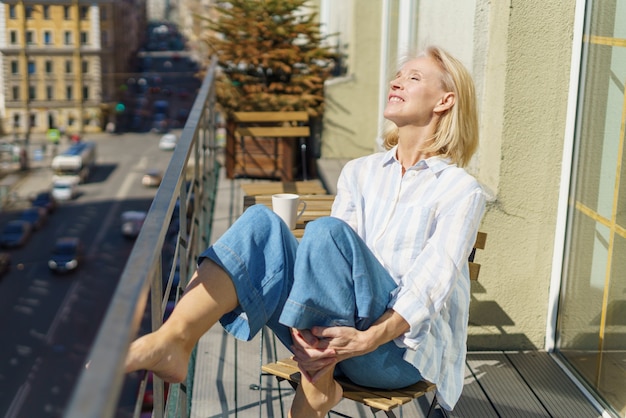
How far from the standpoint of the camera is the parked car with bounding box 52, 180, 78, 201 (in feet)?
175

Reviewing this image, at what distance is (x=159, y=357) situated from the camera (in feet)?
5.62

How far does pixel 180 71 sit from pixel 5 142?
2966 centimetres

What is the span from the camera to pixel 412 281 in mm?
2000

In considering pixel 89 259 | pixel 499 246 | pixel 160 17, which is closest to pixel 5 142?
pixel 89 259

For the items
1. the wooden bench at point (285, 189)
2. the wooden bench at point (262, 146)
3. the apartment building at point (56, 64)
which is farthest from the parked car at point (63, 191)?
the wooden bench at point (285, 189)

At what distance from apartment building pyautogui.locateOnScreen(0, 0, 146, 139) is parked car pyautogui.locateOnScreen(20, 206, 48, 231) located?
13.8 m

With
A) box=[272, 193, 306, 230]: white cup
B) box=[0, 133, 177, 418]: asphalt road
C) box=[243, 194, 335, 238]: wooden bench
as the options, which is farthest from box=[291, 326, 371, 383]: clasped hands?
box=[0, 133, 177, 418]: asphalt road

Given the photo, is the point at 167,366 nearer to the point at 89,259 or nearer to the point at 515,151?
the point at 515,151

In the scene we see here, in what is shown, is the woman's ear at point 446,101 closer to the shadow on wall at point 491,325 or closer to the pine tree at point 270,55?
the shadow on wall at point 491,325

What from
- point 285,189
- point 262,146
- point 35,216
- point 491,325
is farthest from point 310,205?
point 35,216

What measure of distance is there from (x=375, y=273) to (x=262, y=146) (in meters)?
5.19

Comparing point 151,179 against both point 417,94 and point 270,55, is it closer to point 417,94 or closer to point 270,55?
point 270,55

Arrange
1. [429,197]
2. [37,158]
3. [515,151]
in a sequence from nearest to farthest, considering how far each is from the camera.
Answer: [429,197] < [515,151] < [37,158]

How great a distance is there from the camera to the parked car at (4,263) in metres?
43.8
